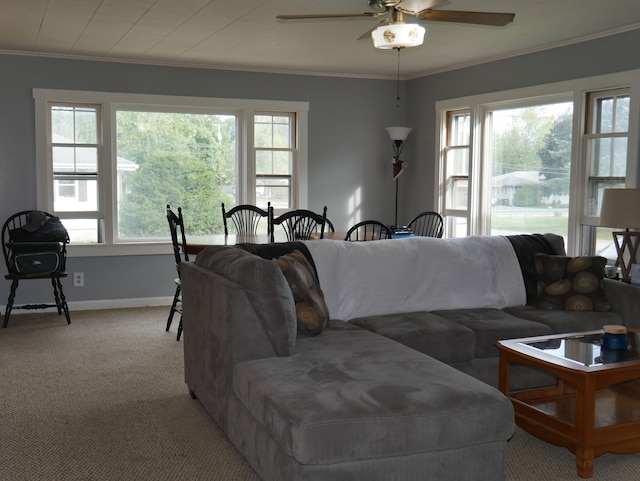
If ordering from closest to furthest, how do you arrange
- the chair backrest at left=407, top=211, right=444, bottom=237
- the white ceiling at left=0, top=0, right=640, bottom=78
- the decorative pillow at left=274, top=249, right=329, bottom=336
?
the decorative pillow at left=274, top=249, right=329, bottom=336 → the white ceiling at left=0, top=0, right=640, bottom=78 → the chair backrest at left=407, top=211, right=444, bottom=237

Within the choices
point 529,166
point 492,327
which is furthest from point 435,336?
point 529,166

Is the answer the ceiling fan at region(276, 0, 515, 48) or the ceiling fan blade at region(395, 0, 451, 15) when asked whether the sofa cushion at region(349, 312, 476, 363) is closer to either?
the ceiling fan at region(276, 0, 515, 48)

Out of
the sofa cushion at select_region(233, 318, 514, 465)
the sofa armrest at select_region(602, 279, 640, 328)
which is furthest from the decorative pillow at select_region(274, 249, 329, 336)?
the sofa armrest at select_region(602, 279, 640, 328)

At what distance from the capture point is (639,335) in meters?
3.44

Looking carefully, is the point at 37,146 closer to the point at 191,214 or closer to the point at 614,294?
the point at 191,214

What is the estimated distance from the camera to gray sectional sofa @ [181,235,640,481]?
7.94 ft

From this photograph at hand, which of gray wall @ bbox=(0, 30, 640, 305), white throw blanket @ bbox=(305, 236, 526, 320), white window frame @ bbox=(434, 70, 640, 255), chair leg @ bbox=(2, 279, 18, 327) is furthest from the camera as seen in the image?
gray wall @ bbox=(0, 30, 640, 305)

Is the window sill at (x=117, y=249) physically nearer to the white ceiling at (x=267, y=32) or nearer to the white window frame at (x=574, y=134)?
the white ceiling at (x=267, y=32)

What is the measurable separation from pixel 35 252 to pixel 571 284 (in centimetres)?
427

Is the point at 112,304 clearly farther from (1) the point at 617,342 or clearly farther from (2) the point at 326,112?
(1) the point at 617,342

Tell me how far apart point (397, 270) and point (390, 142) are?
3.78 meters

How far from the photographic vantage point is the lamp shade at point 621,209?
14.7ft

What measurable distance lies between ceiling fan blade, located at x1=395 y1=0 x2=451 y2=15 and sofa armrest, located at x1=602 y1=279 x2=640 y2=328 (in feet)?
6.42

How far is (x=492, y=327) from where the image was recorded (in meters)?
3.70
